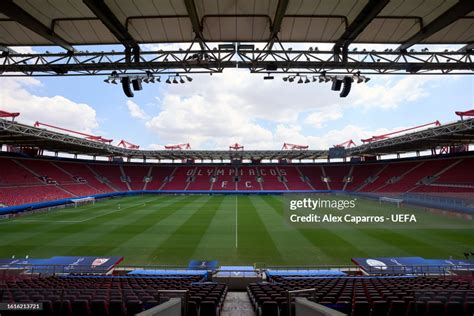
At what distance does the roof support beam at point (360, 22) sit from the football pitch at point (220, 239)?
11667mm

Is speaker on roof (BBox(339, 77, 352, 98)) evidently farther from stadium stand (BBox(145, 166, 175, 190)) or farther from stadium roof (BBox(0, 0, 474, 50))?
stadium stand (BBox(145, 166, 175, 190))

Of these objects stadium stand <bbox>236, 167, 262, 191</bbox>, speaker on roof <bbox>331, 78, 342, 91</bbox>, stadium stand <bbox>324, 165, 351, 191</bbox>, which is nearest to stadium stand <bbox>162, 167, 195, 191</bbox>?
stadium stand <bbox>236, 167, 262, 191</bbox>

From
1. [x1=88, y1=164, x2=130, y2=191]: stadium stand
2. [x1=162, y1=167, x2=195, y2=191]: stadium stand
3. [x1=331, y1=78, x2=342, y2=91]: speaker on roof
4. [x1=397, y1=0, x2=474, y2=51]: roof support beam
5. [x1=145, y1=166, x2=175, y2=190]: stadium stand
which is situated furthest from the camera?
[x1=145, y1=166, x2=175, y2=190]: stadium stand

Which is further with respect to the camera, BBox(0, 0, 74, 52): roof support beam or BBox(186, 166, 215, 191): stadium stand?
BBox(186, 166, 215, 191): stadium stand

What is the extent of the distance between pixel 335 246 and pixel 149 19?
1762cm

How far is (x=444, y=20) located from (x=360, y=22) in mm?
2109

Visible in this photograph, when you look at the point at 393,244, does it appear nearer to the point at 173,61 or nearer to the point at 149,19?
the point at 173,61

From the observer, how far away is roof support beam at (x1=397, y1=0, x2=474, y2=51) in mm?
6033

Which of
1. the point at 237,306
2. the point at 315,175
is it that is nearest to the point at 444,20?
the point at 237,306

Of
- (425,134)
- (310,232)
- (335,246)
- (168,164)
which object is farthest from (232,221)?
(168,164)

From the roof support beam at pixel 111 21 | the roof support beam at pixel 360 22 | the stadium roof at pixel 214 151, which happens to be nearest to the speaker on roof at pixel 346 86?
the roof support beam at pixel 360 22

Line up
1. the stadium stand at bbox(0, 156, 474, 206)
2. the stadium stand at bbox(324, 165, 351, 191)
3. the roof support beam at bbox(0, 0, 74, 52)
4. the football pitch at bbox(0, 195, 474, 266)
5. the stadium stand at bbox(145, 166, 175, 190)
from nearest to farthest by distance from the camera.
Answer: the roof support beam at bbox(0, 0, 74, 52) < the football pitch at bbox(0, 195, 474, 266) < the stadium stand at bbox(0, 156, 474, 206) < the stadium stand at bbox(324, 165, 351, 191) < the stadium stand at bbox(145, 166, 175, 190)

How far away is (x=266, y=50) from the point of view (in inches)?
354

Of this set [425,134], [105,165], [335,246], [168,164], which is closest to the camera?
[335,246]
